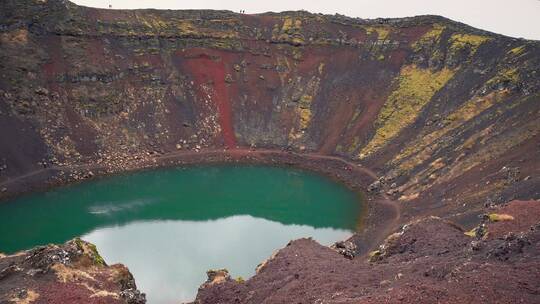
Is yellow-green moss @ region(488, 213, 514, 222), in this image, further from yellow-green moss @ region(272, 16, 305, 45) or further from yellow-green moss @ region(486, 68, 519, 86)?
yellow-green moss @ region(272, 16, 305, 45)

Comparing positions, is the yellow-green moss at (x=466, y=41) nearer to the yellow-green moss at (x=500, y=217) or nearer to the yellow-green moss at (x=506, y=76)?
the yellow-green moss at (x=506, y=76)

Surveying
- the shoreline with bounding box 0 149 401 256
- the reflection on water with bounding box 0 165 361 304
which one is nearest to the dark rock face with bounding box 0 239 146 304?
the reflection on water with bounding box 0 165 361 304

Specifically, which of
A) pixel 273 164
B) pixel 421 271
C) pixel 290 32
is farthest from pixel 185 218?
pixel 290 32

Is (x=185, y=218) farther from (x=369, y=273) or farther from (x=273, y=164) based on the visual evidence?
(x=369, y=273)

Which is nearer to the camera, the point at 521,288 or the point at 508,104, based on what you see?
the point at 521,288

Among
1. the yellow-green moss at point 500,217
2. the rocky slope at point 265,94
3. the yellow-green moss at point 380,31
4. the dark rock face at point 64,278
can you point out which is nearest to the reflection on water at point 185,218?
the rocky slope at point 265,94

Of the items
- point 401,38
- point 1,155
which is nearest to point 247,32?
point 401,38

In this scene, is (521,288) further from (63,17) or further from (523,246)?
(63,17)
